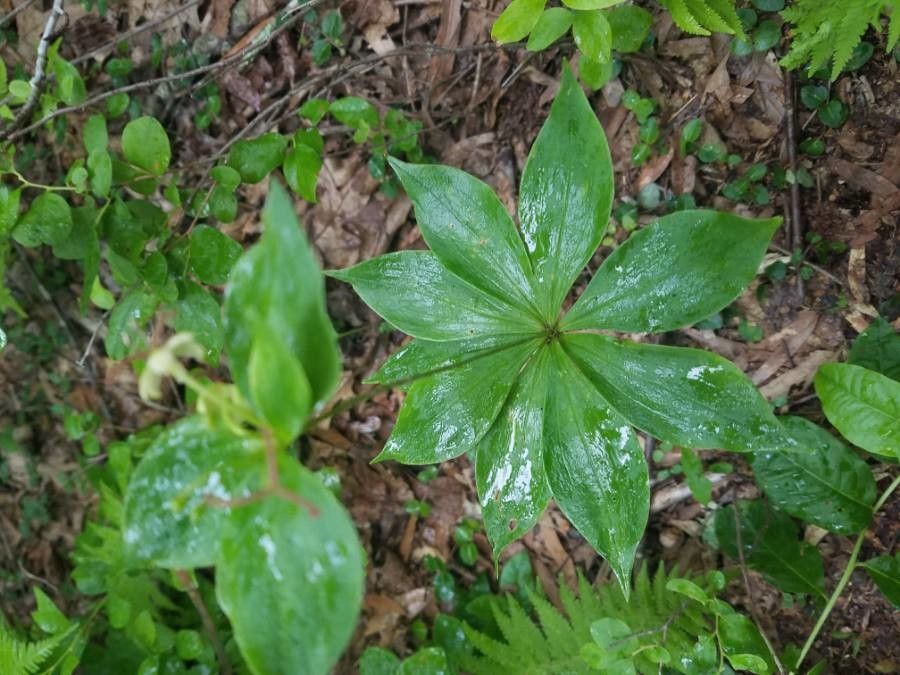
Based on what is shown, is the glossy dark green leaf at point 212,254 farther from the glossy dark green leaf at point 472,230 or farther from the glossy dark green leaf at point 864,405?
the glossy dark green leaf at point 864,405

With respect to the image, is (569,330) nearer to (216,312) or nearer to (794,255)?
(794,255)

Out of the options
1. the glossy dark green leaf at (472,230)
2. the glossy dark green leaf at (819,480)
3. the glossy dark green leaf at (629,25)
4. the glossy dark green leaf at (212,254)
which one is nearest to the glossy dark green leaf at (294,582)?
the glossy dark green leaf at (472,230)

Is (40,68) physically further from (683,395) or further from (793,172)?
(793,172)

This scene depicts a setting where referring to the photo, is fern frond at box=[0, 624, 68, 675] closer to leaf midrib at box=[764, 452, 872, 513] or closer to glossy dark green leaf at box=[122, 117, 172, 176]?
glossy dark green leaf at box=[122, 117, 172, 176]

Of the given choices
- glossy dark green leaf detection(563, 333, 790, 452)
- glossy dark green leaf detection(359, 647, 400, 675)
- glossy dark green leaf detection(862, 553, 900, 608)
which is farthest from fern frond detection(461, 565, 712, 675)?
glossy dark green leaf detection(563, 333, 790, 452)

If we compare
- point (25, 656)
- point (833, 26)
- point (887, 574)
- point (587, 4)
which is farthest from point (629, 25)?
Answer: point (25, 656)

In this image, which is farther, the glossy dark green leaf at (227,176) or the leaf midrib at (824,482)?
the glossy dark green leaf at (227,176)
